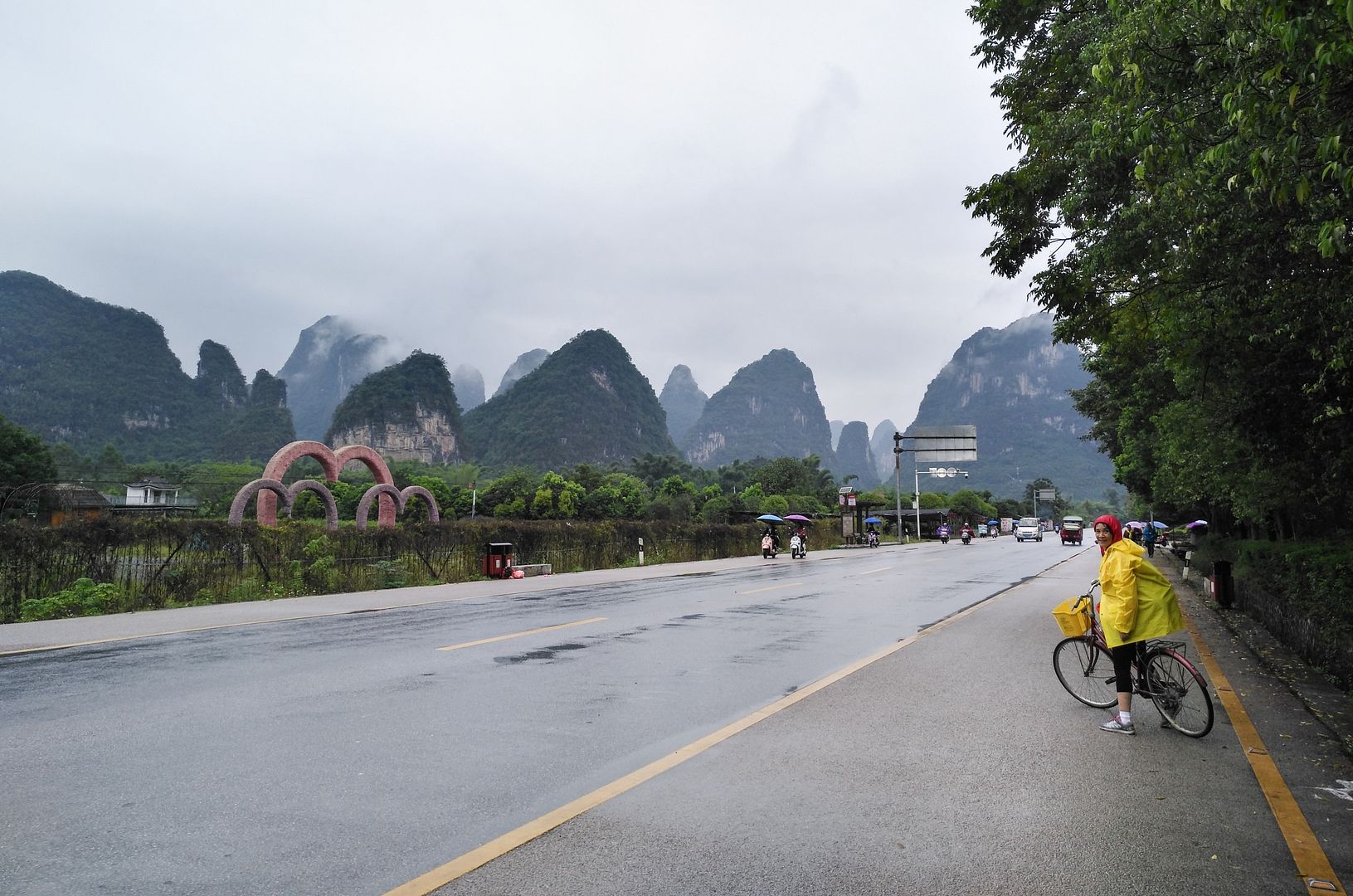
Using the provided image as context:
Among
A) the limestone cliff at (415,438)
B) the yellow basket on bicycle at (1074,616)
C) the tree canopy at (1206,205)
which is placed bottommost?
the yellow basket on bicycle at (1074,616)

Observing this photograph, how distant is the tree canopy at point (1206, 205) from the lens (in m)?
4.55

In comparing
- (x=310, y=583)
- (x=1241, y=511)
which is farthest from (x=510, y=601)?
(x=1241, y=511)

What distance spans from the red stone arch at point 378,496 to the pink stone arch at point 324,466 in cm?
9

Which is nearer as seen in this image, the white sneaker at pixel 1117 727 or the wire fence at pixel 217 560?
the white sneaker at pixel 1117 727

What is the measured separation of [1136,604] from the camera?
20.1ft

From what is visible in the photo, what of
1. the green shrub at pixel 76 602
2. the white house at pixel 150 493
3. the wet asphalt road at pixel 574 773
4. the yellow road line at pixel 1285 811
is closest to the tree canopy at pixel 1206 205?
the yellow road line at pixel 1285 811

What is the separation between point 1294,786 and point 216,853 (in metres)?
5.92

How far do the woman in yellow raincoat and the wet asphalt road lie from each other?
41 cm

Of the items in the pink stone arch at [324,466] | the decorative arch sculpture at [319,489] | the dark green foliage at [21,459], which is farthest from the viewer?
the dark green foliage at [21,459]

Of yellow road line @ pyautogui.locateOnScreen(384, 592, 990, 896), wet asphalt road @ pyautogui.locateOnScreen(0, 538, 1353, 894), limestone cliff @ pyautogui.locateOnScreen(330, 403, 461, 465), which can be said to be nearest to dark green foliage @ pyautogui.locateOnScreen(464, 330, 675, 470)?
limestone cliff @ pyautogui.locateOnScreen(330, 403, 461, 465)

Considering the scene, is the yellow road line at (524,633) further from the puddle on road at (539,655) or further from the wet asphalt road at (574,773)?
the puddle on road at (539,655)

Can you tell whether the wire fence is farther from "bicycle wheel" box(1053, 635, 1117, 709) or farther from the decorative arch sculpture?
"bicycle wheel" box(1053, 635, 1117, 709)

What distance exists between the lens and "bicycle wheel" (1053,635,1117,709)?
276 inches

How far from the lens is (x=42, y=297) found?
6122 inches
